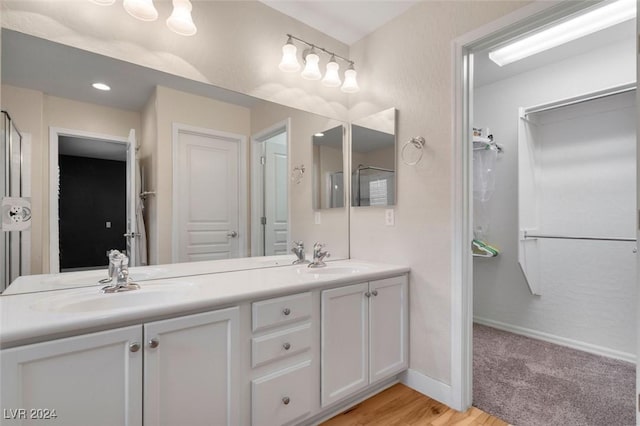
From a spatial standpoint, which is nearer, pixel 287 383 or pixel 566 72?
pixel 287 383

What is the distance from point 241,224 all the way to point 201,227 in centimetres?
24

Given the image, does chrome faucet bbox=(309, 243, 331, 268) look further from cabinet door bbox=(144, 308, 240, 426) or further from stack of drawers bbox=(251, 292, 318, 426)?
cabinet door bbox=(144, 308, 240, 426)

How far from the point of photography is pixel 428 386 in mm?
1912

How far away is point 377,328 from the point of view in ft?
6.03

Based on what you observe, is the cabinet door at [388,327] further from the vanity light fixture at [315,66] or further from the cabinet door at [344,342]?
the vanity light fixture at [315,66]

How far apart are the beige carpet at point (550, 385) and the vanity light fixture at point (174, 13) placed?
264 centimetres

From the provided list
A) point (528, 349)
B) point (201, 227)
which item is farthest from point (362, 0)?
point (528, 349)

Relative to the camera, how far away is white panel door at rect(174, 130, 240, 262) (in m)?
1.72

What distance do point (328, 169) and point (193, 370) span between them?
65.5 inches

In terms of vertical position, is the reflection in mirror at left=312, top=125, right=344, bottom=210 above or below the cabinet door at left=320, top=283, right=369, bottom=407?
above

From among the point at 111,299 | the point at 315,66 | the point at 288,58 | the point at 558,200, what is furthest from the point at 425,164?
the point at 111,299

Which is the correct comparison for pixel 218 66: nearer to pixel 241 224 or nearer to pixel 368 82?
pixel 241 224

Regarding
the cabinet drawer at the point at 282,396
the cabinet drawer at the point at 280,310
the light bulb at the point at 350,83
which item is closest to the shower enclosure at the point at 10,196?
the cabinet drawer at the point at 280,310

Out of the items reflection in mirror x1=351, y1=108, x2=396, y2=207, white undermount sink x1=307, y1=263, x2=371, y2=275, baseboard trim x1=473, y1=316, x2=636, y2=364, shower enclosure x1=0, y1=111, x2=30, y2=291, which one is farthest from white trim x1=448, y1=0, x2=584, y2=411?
shower enclosure x1=0, y1=111, x2=30, y2=291
